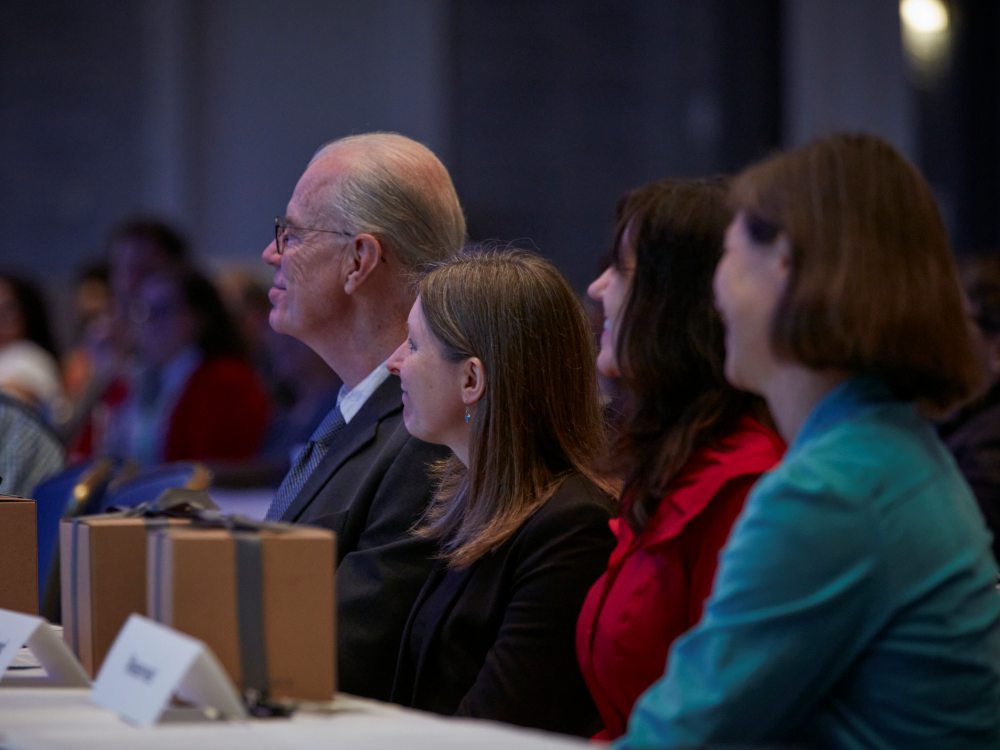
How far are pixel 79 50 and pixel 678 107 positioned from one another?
3416mm

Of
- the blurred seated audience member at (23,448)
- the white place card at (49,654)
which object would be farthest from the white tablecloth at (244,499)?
the white place card at (49,654)

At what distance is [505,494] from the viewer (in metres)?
1.63

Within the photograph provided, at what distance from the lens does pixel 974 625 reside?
1031 mm

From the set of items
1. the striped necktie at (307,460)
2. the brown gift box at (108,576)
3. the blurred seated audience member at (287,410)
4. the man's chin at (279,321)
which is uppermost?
the man's chin at (279,321)

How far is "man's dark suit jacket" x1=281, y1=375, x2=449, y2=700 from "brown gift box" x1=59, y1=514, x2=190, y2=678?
0.43 metres

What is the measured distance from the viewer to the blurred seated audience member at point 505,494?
5.06 ft

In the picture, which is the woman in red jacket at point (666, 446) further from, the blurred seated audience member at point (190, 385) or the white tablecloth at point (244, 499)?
the blurred seated audience member at point (190, 385)

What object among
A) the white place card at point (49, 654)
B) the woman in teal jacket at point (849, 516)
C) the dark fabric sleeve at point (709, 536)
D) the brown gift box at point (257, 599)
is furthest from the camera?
the dark fabric sleeve at point (709, 536)

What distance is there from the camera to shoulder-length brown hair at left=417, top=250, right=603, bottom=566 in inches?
64.5

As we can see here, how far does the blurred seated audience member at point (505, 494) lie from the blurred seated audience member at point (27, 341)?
3.25 meters

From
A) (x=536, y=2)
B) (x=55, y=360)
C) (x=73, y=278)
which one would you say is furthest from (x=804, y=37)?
(x=73, y=278)

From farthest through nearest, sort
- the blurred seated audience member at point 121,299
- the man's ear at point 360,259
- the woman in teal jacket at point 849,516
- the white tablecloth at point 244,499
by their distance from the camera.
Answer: the blurred seated audience member at point 121,299 < the white tablecloth at point 244,499 < the man's ear at point 360,259 < the woman in teal jacket at point 849,516

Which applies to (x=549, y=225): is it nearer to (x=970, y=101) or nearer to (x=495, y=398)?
(x=970, y=101)

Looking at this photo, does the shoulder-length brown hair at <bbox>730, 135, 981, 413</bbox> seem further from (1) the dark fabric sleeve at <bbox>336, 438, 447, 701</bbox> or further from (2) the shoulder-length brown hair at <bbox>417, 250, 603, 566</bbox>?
(1) the dark fabric sleeve at <bbox>336, 438, 447, 701</bbox>
